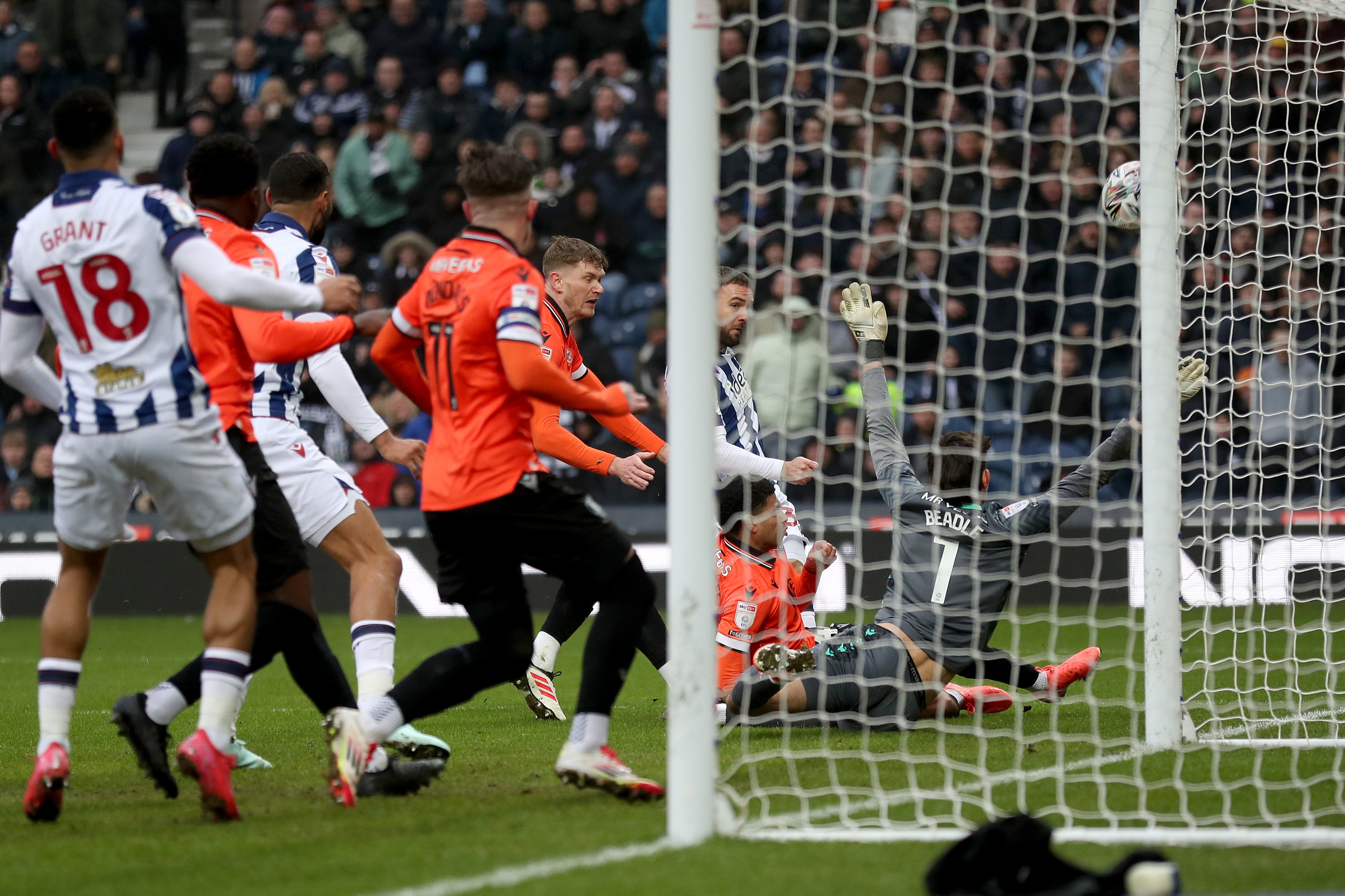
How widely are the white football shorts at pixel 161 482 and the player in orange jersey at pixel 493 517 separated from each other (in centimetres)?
58

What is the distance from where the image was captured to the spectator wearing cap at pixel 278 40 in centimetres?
1609

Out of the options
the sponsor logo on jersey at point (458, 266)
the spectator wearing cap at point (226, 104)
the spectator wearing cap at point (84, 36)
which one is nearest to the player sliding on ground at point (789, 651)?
the sponsor logo on jersey at point (458, 266)

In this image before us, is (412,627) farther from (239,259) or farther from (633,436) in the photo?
(239,259)

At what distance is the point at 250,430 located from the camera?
Answer: 4859mm

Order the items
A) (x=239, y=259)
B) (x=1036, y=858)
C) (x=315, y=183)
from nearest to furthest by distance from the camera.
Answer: (x=1036, y=858), (x=239, y=259), (x=315, y=183)

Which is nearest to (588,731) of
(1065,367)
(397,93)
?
(1065,367)

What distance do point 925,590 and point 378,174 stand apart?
393 inches

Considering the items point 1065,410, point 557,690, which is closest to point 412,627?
point 557,690

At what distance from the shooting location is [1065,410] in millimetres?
11242

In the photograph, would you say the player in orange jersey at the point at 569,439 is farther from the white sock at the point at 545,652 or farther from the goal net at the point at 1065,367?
the goal net at the point at 1065,367

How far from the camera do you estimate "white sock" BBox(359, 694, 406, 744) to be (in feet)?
14.5

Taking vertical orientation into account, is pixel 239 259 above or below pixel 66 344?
above

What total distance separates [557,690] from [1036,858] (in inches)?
195

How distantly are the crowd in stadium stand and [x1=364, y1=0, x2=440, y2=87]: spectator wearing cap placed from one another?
0.03m
